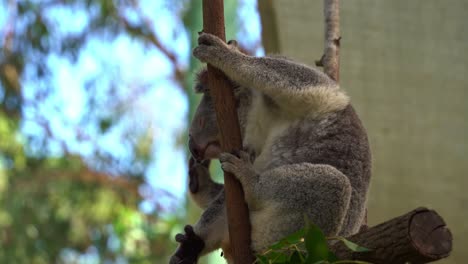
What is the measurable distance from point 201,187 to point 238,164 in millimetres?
944

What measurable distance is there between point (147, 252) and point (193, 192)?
8.42m

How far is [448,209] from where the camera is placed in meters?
5.71

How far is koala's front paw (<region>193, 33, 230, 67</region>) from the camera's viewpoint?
3301mm

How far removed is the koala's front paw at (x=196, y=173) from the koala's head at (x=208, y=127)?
0.39 feet

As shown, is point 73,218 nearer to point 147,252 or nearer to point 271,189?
point 147,252

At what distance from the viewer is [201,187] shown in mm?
4062

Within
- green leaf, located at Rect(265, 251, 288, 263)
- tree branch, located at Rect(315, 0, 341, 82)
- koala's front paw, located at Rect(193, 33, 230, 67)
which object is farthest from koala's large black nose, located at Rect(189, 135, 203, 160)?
green leaf, located at Rect(265, 251, 288, 263)

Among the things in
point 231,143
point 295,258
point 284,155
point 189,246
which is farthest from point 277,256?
point 189,246

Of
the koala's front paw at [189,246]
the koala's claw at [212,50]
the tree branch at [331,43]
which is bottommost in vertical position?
the koala's front paw at [189,246]

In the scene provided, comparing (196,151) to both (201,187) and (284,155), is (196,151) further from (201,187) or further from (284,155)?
(284,155)

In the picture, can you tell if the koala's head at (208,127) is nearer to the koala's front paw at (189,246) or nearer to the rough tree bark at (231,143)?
the koala's front paw at (189,246)

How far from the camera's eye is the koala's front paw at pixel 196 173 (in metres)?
4.04

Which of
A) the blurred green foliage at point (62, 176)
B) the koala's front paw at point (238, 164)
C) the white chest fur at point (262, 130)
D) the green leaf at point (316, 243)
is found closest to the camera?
the green leaf at point (316, 243)

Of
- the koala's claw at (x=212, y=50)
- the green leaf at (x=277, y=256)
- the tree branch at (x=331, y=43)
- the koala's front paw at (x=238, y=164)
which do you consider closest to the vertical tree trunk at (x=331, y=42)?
the tree branch at (x=331, y=43)
